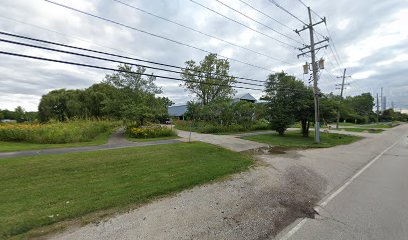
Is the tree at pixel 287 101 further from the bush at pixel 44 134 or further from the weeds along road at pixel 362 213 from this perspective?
the bush at pixel 44 134

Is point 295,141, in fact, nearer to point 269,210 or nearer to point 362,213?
point 362,213

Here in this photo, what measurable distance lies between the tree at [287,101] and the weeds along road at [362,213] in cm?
1351

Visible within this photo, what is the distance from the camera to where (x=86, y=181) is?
581cm

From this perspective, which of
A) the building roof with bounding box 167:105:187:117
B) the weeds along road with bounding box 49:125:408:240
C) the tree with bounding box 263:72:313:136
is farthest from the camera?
the building roof with bounding box 167:105:187:117

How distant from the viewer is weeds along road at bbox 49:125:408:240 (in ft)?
11.3

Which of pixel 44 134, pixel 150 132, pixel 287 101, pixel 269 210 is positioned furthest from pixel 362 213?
pixel 287 101

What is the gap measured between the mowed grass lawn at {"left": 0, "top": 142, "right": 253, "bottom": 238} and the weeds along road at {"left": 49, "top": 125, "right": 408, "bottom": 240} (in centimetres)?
58

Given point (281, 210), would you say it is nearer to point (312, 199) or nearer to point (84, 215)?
point (312, 199)

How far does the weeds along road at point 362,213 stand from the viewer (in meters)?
3.53

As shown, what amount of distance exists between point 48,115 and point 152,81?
30533 mm

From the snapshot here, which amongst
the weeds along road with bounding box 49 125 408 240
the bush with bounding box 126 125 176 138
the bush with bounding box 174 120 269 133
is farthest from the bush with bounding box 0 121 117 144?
the bush with bounding box 174 120 269 133

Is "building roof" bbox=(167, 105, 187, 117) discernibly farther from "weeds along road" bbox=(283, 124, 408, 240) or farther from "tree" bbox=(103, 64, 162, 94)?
"weeds along road" bbox=(283, 124, 408, 240)

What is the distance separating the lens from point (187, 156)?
9609mm

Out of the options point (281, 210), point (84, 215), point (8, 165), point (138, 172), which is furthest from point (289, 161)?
point (8, 165)
